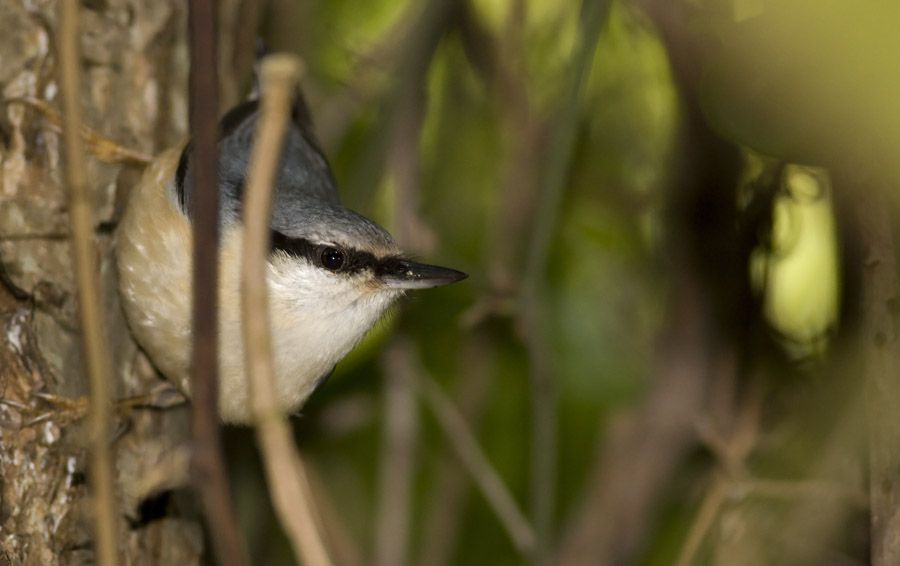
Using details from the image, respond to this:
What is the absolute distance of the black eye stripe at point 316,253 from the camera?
225cm

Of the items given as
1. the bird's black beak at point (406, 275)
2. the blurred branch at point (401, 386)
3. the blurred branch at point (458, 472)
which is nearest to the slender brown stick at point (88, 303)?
the bird's black beak at point (406, 275)

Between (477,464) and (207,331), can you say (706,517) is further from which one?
(207,331)

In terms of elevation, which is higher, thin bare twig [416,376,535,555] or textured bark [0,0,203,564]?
textured bark [0,0,203,564]

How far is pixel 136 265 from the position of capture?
2.31 meters

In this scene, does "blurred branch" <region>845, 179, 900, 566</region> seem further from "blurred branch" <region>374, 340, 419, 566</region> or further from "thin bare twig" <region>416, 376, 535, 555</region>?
"blurred branch" <region>374, 340, 419, 566</region>

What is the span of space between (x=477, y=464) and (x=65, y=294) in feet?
3.81

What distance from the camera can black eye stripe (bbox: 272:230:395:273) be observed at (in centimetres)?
225

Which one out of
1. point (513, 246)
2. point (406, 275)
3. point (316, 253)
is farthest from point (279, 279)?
point (513, 246)

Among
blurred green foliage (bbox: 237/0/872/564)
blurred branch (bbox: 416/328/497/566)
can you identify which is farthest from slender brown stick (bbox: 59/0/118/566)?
blurred branch (bbox: 416/328/497/566)

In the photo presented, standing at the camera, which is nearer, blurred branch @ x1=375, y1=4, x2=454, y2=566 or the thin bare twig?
the thin bare twig

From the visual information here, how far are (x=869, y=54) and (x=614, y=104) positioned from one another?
2.63 m

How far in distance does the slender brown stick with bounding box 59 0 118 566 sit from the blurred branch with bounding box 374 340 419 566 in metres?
1.61

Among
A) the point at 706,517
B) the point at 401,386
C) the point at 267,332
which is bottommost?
the point at 706,517

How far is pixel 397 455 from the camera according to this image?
302cm
